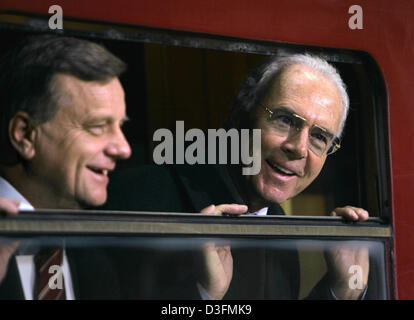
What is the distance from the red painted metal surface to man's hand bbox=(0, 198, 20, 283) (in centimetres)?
61

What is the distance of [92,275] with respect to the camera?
2.00 m

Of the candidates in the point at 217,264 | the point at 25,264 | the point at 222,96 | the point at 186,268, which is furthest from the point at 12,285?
the point at 222,96

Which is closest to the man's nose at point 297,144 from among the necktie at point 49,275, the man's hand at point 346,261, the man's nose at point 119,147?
the man's hand at point 346,261

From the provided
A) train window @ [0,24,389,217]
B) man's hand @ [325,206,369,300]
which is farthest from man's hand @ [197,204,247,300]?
man's hand @ [325,206,369,300]

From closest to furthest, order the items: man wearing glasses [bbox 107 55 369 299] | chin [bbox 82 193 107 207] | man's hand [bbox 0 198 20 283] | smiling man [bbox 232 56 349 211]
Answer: man's hand [bbox 0 198 20 283], chin [bbox 82 193 107 207], man wearing glasses [bbox 107 55 369 299], smiling man [bbox 232 56 349 211]

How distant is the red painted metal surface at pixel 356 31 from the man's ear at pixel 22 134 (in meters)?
0.42

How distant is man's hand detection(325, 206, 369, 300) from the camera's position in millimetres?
2322

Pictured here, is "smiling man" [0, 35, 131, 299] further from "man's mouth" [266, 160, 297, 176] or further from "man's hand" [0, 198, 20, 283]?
"man's mouth" [266, 160, 297, 176]

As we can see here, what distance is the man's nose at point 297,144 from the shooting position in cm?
226

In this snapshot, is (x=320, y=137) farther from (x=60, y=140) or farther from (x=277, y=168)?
(x=60, y=140)

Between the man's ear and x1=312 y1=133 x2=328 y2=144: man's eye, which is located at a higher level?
x1=312 y1=133 x2=328 y2=144: man's eye

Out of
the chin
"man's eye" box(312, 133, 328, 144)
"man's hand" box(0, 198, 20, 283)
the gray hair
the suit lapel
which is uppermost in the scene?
the gray hair
